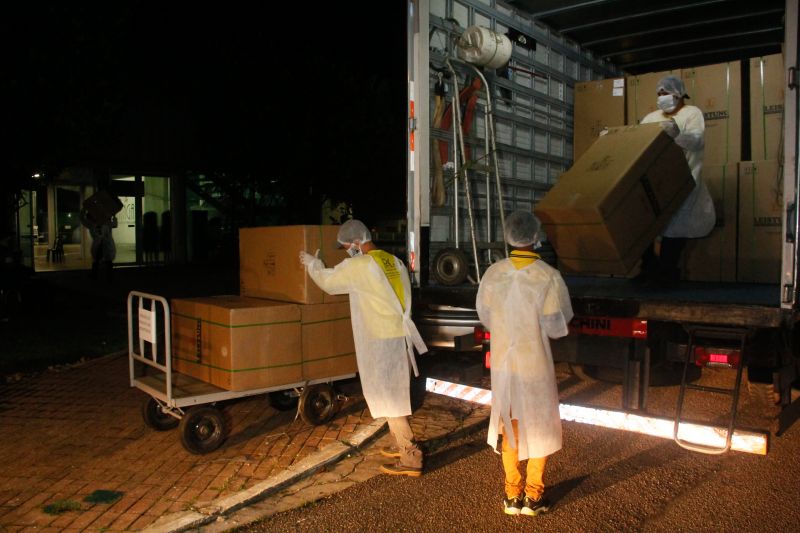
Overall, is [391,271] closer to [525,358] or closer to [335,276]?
[335,276]

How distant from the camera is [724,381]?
6.50 metres

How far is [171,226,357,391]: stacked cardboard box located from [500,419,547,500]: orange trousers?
1.77 metres

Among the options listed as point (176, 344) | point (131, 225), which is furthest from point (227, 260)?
point (176, 344)

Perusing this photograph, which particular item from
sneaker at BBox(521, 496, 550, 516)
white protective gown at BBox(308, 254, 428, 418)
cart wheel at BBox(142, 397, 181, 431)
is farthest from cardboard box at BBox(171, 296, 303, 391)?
sneaker at BBox(521, 496, 550, 516)

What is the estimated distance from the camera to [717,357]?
4055 mm

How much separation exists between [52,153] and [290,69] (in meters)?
9.58

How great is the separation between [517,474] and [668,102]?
336 centimetres

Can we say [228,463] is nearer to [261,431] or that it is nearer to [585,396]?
[261,431]

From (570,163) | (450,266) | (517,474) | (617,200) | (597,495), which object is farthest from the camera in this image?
(570,163)

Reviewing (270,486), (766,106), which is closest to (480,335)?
(270,486)

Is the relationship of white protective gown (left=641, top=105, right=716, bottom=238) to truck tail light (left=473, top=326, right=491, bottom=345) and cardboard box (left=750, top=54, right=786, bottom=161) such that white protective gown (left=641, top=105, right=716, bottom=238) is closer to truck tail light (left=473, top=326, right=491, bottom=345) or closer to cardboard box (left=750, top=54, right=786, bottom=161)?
cardboard box (left=750, top=54, right=786, bottom=161)

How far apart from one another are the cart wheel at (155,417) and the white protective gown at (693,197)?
4.02 meters

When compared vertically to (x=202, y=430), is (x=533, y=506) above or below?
below

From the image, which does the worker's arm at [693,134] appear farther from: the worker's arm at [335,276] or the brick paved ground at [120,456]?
the brick paved ground at [120,456]
